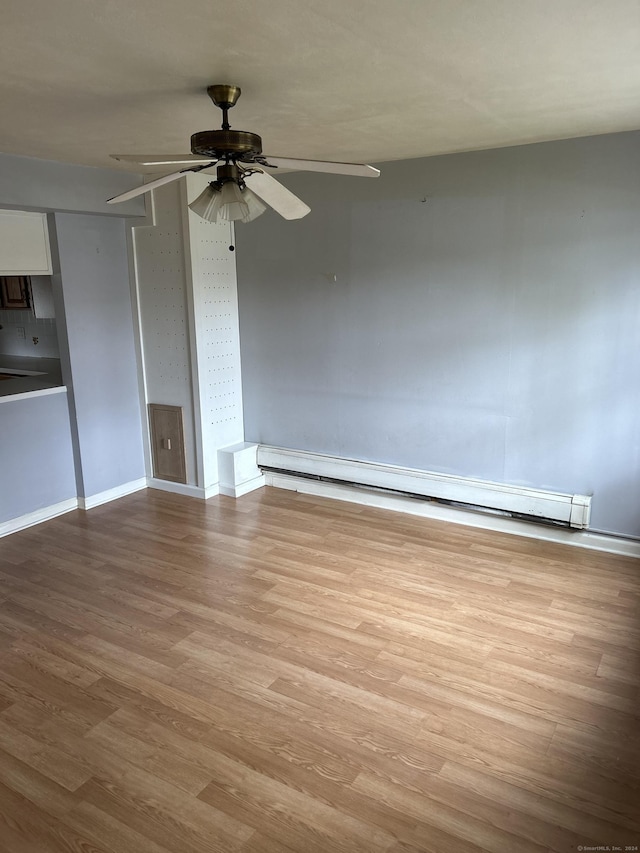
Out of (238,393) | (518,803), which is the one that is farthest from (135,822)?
(238,393)

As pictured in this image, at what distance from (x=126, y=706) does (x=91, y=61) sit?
2448 millimetres

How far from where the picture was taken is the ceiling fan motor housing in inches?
85.0

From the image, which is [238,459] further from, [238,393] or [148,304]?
[148,304]

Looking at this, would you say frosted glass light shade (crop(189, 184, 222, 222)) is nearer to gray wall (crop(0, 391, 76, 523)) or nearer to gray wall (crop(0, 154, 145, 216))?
gray wall (crop(0, 154, 145, 216))

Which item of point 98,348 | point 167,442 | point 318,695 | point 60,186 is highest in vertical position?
point 60,186

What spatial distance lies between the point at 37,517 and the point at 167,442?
1119mm

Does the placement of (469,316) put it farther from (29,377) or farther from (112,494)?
(29,377)

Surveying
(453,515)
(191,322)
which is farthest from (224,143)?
(453,515)

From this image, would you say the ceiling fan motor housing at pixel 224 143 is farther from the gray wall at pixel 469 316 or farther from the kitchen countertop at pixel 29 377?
the kitchen countertop at pixel 29 377

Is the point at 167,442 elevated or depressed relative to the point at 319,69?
depressed

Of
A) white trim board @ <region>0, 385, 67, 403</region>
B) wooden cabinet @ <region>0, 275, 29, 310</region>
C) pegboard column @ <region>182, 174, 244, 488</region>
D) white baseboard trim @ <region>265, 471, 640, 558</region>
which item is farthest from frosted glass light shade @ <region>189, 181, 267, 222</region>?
wooden cabinet @ <region>0, 275, 29, 310</region>

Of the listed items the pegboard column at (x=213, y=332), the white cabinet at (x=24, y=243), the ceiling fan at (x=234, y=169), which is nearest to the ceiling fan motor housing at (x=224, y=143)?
the ceiling fan at (x=234, y=169)

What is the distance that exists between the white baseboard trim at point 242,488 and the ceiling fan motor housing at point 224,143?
306cm

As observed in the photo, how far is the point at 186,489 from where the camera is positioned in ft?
16.4
